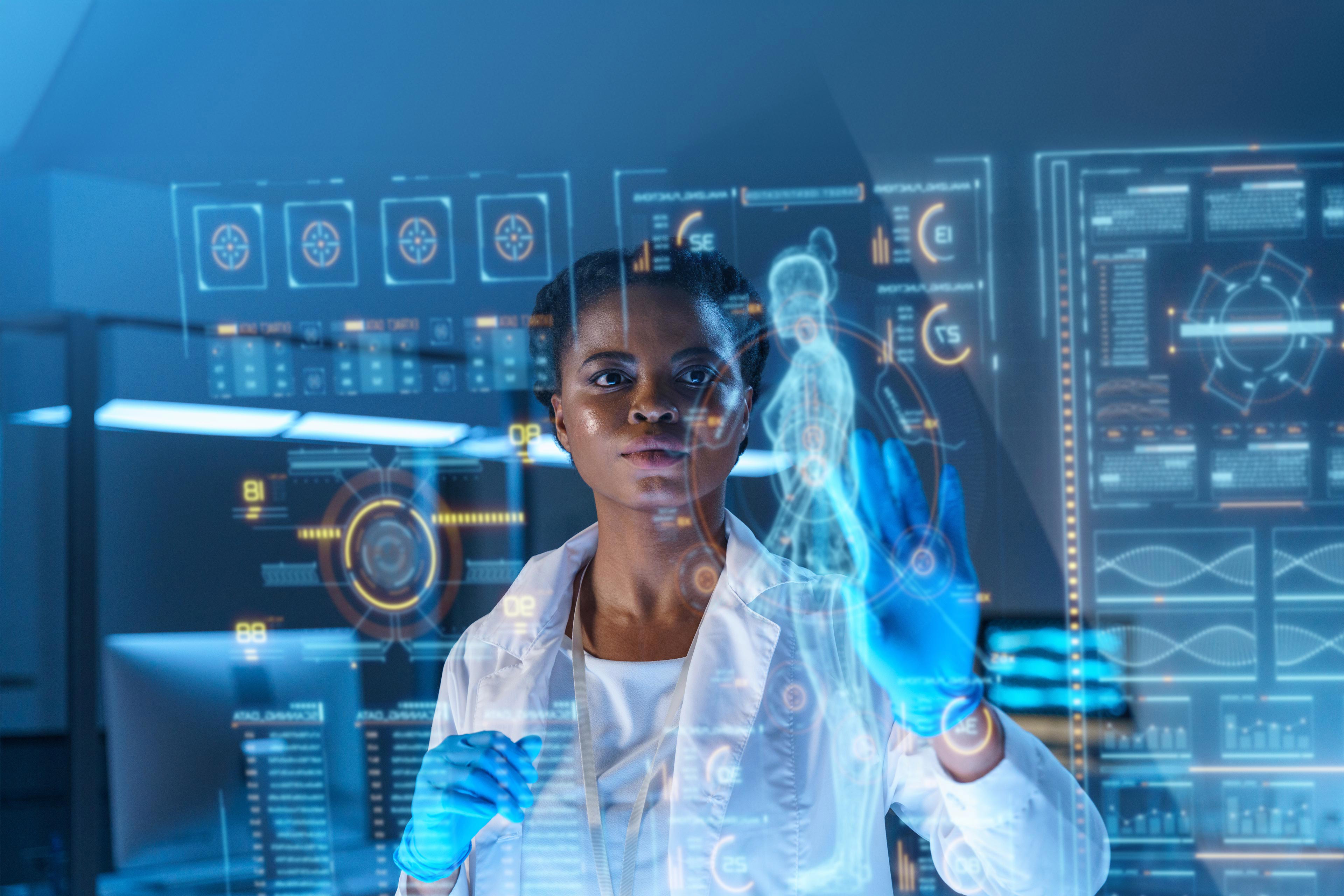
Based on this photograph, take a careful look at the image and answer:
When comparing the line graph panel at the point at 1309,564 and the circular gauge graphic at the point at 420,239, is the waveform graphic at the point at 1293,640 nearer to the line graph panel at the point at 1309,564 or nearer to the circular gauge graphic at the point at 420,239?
the line graph panel at the point at 1309,564

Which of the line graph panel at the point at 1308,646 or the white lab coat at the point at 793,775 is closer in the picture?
the white lab coat at the point at 793,775

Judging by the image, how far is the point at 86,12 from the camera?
136cm

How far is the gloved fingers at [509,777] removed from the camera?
3.74 ft

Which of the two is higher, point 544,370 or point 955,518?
point 544,370

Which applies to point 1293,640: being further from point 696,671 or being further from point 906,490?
point 696,671

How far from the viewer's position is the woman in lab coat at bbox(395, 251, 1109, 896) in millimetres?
1090

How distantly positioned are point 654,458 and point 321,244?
2.03ft

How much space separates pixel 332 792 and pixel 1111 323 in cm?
134

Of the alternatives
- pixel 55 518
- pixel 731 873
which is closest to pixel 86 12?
pixel 55 518

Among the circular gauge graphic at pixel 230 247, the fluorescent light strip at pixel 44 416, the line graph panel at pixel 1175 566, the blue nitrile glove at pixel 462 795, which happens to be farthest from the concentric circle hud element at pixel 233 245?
the line graph panel at pixel 1175 566

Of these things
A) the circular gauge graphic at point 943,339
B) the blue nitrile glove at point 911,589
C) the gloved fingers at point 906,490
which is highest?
the circular gauge graphic at point 943,339

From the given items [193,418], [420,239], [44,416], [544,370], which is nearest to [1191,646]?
[544,370]

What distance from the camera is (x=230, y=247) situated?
129 centimetres

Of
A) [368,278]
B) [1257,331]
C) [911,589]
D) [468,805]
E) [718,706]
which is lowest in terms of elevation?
[468,805]
